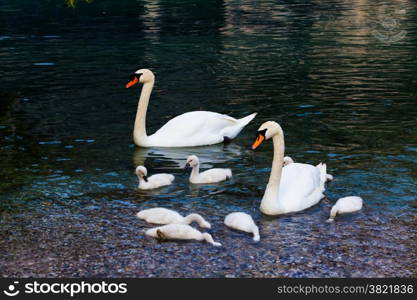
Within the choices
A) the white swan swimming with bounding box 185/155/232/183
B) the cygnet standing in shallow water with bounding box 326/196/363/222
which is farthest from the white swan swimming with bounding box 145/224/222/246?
the white swan swimming with bounding box 185/155/232/183

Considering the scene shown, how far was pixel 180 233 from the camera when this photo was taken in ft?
37.5

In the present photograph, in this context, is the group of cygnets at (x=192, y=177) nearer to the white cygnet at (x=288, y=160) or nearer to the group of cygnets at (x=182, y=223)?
the white cygnet at (x=288, y=160)

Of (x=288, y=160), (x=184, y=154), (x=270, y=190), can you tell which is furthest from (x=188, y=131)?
(x=270, y=190)

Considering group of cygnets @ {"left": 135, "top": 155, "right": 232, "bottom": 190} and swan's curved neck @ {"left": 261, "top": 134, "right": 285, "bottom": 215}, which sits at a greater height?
swan's curved neck @ {"left": 261, "top": 134, "right": 285, "bottom": 215}

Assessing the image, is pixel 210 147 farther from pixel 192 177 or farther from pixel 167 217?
pixel 167 217

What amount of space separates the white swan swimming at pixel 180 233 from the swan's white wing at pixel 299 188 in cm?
182

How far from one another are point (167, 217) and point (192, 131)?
5427 mm

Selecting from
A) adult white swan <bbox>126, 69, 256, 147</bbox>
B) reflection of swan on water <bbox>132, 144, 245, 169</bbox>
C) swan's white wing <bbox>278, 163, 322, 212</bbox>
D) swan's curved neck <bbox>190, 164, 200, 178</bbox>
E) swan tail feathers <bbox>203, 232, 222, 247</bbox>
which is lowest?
reflection of swan on water <bbox>132, 144, 245, 169</bbox>

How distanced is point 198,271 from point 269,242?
1451 millimetres

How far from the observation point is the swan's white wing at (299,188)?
503 inches

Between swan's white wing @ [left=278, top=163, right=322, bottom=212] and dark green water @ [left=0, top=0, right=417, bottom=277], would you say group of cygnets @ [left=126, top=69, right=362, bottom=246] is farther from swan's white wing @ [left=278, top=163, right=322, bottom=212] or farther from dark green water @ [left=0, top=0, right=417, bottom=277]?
dark green water @ [left=0, top=0, right=417, bottom=277]

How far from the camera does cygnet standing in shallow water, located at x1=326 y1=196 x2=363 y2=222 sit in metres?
12.2

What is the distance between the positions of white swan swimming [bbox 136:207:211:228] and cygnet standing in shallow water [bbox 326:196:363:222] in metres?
1.94

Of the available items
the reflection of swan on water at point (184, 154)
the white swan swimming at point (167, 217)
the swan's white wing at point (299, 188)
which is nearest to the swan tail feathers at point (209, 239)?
the white swan swimming at point (167, 217)
